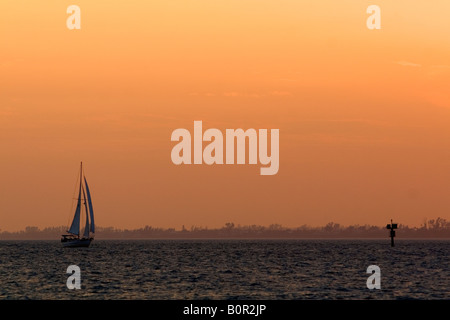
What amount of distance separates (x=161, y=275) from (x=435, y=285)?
103 ft

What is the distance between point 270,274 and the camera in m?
85.2

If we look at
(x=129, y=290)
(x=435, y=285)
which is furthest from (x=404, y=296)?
(x=129, y=290)
